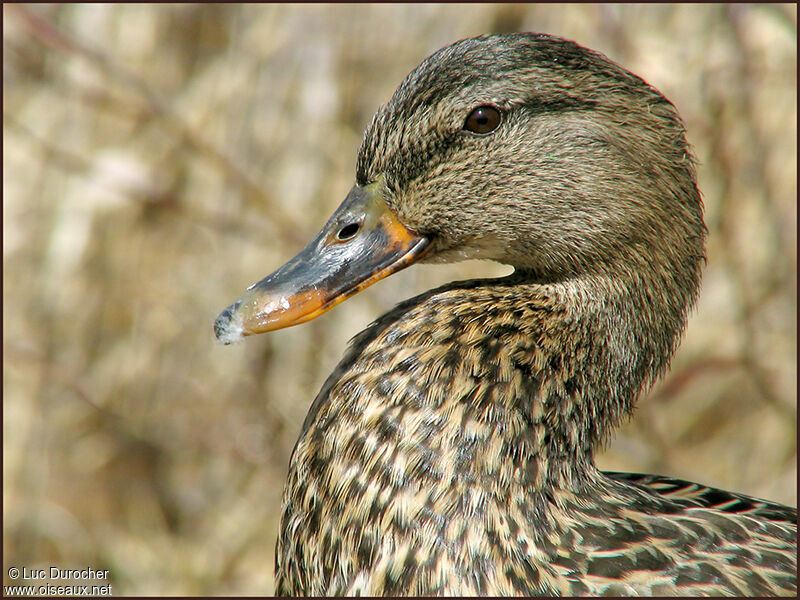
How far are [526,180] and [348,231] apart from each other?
397 millimetres

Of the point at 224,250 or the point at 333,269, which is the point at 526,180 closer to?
the point at 333,269


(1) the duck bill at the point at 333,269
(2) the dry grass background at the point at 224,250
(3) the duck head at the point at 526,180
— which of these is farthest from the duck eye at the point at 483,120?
(2) the dry grass background at the point at 224,250

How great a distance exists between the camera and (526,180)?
73.7 inches

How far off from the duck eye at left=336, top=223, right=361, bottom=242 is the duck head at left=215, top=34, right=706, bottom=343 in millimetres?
11

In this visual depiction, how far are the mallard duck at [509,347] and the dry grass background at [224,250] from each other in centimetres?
178

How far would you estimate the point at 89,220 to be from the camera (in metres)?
3.80

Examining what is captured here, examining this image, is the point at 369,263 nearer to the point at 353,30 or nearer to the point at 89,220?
the point at 353,30

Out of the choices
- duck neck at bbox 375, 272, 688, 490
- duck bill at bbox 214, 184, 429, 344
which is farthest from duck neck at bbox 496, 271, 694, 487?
duck bill at bbox 214, 184, 429, 344

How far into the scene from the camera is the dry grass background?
3.64 meters

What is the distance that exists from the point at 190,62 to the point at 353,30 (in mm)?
706

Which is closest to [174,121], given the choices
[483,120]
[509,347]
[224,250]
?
[224,250]

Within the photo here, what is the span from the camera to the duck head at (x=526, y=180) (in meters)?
1.81

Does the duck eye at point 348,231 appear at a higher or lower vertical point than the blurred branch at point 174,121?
lower

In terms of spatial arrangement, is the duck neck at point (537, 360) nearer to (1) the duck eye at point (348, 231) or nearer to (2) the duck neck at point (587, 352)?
(2) the duck neck at point (587, 352)
